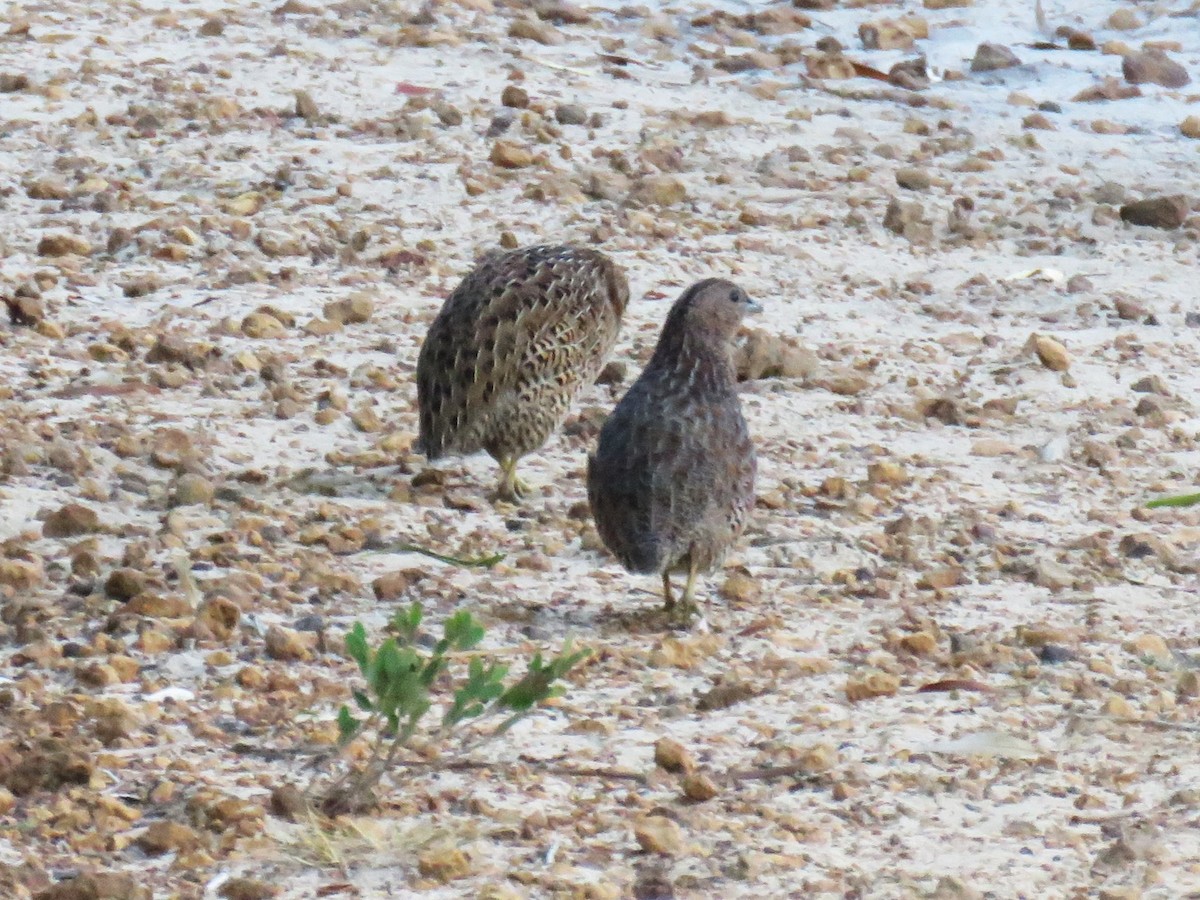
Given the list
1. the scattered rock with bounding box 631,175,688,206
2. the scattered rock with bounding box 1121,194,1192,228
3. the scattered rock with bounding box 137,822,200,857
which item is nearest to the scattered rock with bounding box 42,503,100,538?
the scattered rock with bounding box 137,822,200,857

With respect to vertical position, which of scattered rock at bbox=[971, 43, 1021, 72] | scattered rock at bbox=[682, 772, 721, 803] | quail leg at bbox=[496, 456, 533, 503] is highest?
scattered rock at bbox=[971, 43, 1021, 72]

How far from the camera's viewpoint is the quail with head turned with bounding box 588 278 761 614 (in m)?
5.72

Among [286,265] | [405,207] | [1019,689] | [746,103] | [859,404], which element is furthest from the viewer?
[746,103]

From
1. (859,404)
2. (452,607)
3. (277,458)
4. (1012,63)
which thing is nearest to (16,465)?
(277,458)

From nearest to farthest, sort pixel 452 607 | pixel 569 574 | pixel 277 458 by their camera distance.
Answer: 1. pixel 452 607
2. pixel 569 574
3. pixel 277 458

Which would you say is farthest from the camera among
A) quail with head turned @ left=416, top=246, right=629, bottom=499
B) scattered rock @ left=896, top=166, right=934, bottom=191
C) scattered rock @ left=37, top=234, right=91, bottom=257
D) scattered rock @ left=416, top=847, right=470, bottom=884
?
scattered rock @ left=896, top=166, right=934, bottom=191

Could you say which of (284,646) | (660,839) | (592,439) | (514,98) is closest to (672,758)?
(660,839)

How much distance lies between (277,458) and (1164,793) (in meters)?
3.00

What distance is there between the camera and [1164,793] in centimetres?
467

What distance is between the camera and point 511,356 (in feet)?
22.4

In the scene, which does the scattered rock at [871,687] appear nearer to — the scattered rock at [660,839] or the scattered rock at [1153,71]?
the scattered rock at [660,839]

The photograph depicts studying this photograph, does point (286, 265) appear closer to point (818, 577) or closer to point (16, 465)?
point (16, 465)

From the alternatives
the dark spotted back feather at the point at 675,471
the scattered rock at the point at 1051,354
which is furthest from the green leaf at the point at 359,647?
the scattered rock at the point at 1051,354

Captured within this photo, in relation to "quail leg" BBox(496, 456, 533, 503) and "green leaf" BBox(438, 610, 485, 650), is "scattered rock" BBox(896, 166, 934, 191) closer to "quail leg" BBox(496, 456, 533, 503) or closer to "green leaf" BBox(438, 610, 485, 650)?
"quail leg" BBox(496, 456, 533, 503)
